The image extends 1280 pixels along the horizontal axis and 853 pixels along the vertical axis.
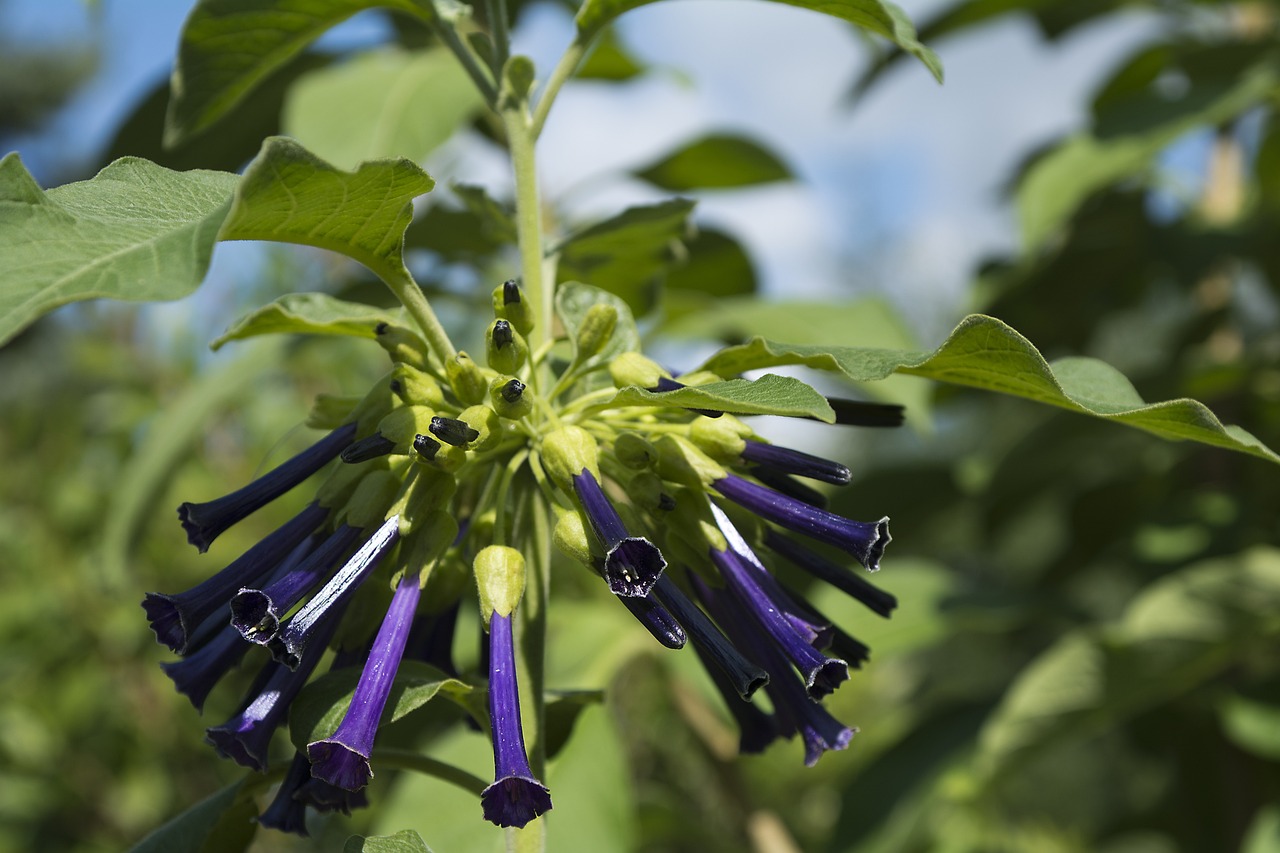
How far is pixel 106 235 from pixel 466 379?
0.99 ft

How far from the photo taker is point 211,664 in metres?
0.97

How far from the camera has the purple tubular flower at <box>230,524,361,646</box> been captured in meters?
0.82

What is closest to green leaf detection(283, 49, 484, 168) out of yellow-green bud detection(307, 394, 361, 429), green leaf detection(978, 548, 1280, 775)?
yellow-green bud detection(307, 394, 361, 429)

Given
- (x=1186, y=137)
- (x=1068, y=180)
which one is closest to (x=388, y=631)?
(x=1068, y=180)

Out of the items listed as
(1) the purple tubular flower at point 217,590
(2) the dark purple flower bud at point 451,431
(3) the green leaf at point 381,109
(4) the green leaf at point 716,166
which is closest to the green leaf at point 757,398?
(2) the dark purple flower bud at point 451,431

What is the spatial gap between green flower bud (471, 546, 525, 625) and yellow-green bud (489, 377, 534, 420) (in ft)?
0.37

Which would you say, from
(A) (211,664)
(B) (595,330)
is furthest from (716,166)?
(A) (211,664)

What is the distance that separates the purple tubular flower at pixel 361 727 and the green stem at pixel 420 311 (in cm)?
24

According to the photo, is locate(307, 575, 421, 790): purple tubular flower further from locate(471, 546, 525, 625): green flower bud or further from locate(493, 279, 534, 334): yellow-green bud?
locate(493, 279, 534, 334): yellow-green bud

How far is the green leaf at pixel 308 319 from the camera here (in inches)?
35.4

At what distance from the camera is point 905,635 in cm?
222

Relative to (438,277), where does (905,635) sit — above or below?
below

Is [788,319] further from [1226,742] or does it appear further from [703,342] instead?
[1226,742]

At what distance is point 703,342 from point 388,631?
59.7 inches
